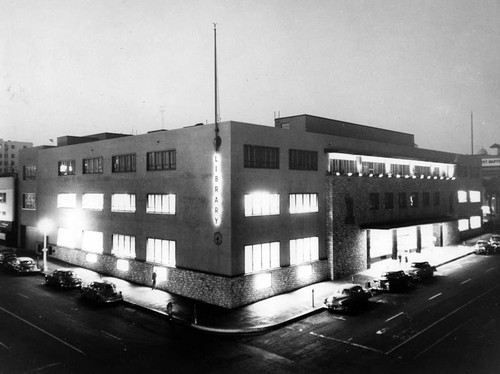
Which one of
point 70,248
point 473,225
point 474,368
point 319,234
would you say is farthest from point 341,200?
point 473,225

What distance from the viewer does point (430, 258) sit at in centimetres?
4328

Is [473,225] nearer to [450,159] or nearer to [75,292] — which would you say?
[450,159]

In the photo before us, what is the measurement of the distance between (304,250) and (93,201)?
73.0 ft

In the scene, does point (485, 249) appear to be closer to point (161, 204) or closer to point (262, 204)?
point (262, 204)

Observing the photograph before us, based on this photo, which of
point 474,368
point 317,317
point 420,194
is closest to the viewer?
point 474,368

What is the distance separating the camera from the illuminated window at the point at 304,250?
30.8m

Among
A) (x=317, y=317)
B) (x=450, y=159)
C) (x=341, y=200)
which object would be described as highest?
(x=450, y=159)

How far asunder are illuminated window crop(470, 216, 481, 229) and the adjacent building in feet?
64.0

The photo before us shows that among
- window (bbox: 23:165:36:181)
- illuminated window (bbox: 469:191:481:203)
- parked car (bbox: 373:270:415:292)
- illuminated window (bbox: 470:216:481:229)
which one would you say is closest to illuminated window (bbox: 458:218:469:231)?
illuminated window (bbox: 470:216:481:229)

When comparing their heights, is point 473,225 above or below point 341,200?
below

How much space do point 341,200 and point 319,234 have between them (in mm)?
4001

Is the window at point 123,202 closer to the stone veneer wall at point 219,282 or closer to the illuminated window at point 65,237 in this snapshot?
the stone veneer wall at point 219,282

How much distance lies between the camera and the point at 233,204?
2625 centimetres

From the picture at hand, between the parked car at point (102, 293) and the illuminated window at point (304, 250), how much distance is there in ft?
44.1
